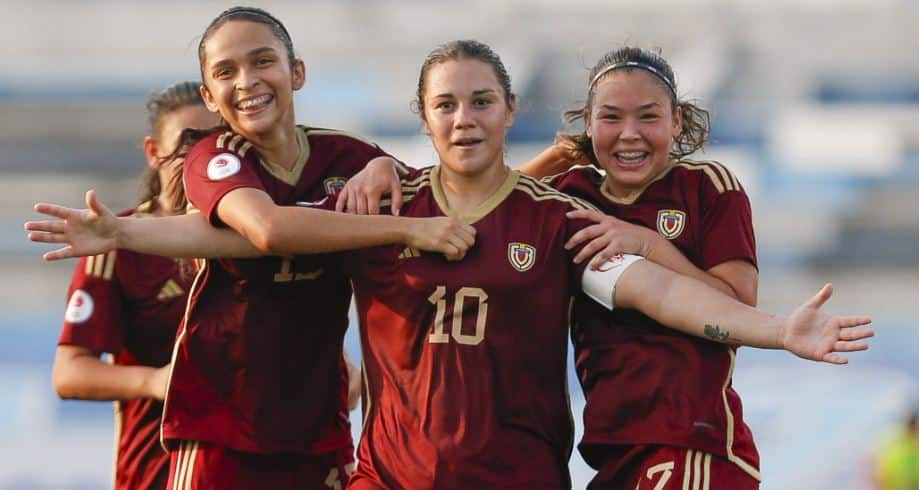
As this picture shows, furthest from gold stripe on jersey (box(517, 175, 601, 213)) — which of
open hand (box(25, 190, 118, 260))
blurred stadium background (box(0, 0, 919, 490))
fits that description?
blurred stadium background (box(0, 0, 919, 490))

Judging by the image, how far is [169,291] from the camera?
5.12 meters

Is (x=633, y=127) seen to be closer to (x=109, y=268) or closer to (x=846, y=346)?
(x=846, y=346)

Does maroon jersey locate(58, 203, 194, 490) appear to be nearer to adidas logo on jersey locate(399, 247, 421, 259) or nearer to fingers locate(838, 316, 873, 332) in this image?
adidas logo on jersey locate(399, 247, 421, 259)

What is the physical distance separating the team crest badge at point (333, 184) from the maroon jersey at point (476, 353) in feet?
1.14

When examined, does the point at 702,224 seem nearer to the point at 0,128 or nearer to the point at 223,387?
the point at 223,387

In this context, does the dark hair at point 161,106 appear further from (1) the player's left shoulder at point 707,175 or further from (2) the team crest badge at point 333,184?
(1) the player's left shoulder at point 707,175

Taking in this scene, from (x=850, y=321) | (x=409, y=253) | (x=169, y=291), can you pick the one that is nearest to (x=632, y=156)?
(x=409, y=253)

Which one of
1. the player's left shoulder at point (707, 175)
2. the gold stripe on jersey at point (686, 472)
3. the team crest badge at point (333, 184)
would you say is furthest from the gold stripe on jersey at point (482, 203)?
the gold stripe on jersey at point (686, 472)

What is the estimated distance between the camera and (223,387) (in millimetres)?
4500

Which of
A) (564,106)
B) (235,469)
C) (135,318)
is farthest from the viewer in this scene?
(564,106)

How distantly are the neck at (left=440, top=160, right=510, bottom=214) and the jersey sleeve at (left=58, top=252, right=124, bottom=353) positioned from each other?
148 centimetres

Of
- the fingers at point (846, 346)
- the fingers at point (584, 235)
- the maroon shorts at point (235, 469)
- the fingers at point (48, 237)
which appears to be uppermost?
the fingers at point (584, 235)

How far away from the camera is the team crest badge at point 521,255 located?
158 inches

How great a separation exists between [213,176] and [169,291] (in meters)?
0.98
